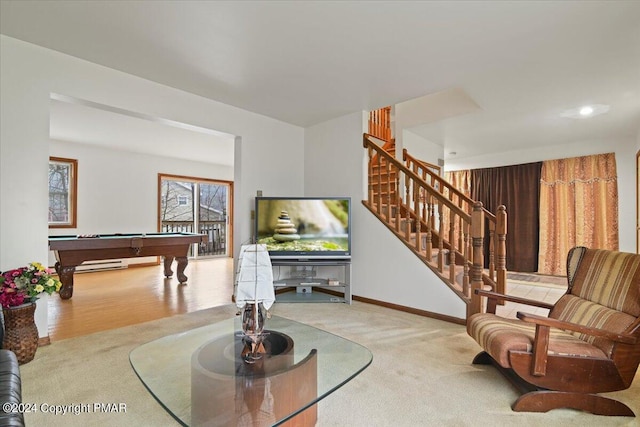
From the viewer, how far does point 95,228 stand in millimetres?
6375

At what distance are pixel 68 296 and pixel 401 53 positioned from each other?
489cm

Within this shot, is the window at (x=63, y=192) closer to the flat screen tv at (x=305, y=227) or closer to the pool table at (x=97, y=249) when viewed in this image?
the pool table at (x=97, y=249)

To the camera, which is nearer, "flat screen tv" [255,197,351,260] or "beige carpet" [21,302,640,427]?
"beige carpet" [21,302,640,427]

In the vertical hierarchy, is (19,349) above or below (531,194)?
below

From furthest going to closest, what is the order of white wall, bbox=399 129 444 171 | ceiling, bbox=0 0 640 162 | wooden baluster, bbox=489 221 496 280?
white wall, bbox=399 129 444 171 → wooden baluster, bbox=489 221 496 280 → ceiling, bbox=0 0 640 162

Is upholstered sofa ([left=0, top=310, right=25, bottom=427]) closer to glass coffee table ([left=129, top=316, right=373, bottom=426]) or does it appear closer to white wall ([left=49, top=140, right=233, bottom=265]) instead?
glass coffee table ([left=129, top=316, right=373, bottom=426])

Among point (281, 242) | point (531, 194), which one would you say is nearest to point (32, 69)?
point (281, 242)

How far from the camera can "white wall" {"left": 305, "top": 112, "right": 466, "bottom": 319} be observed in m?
3.59

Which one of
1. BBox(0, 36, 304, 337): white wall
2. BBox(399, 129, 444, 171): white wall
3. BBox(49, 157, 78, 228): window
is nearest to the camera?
BBox(0, 36, 304, 337): white wall

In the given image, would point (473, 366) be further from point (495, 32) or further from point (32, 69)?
point (32, 69)

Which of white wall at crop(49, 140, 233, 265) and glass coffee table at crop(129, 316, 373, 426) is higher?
white wall at crop(49, 140, 233, 265)

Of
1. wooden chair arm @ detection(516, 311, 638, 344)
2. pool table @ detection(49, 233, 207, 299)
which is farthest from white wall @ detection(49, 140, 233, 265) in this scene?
wooden chair arm @ detection(516, 311, 638, 344)

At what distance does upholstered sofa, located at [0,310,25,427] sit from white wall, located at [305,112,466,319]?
131 inches

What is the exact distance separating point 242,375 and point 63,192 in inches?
261
